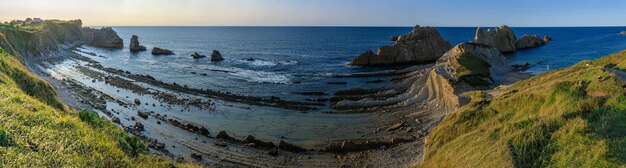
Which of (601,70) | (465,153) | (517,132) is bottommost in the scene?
(465,153)

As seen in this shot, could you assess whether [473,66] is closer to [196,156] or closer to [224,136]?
[224,136]

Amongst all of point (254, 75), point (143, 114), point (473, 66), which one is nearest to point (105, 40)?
point (254, 75)

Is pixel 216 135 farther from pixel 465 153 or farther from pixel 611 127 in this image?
pixel 611 127

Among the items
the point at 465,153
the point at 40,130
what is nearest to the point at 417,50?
the point at 465,153

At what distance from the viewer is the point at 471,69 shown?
47.2 meters

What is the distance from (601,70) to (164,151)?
28.4 meters

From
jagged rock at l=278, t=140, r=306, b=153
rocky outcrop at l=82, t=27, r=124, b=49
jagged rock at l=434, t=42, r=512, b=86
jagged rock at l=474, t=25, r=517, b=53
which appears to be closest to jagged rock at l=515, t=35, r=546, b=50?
jagged rock at l=474, t=25, r=517, b=53

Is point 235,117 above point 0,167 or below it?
below

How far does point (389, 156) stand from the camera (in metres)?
27.4

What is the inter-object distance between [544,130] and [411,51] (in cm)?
7591

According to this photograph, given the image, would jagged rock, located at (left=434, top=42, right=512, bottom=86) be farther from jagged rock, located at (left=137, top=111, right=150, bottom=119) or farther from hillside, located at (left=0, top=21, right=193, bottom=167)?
hillside, located at (left=0, top=21, right=193, bottom=167)

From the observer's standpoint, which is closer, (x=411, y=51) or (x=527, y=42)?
(x=411, y=51)

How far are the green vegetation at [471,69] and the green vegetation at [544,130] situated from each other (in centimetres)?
2390

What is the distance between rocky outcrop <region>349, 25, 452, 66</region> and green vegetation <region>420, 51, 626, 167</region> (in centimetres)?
6574
